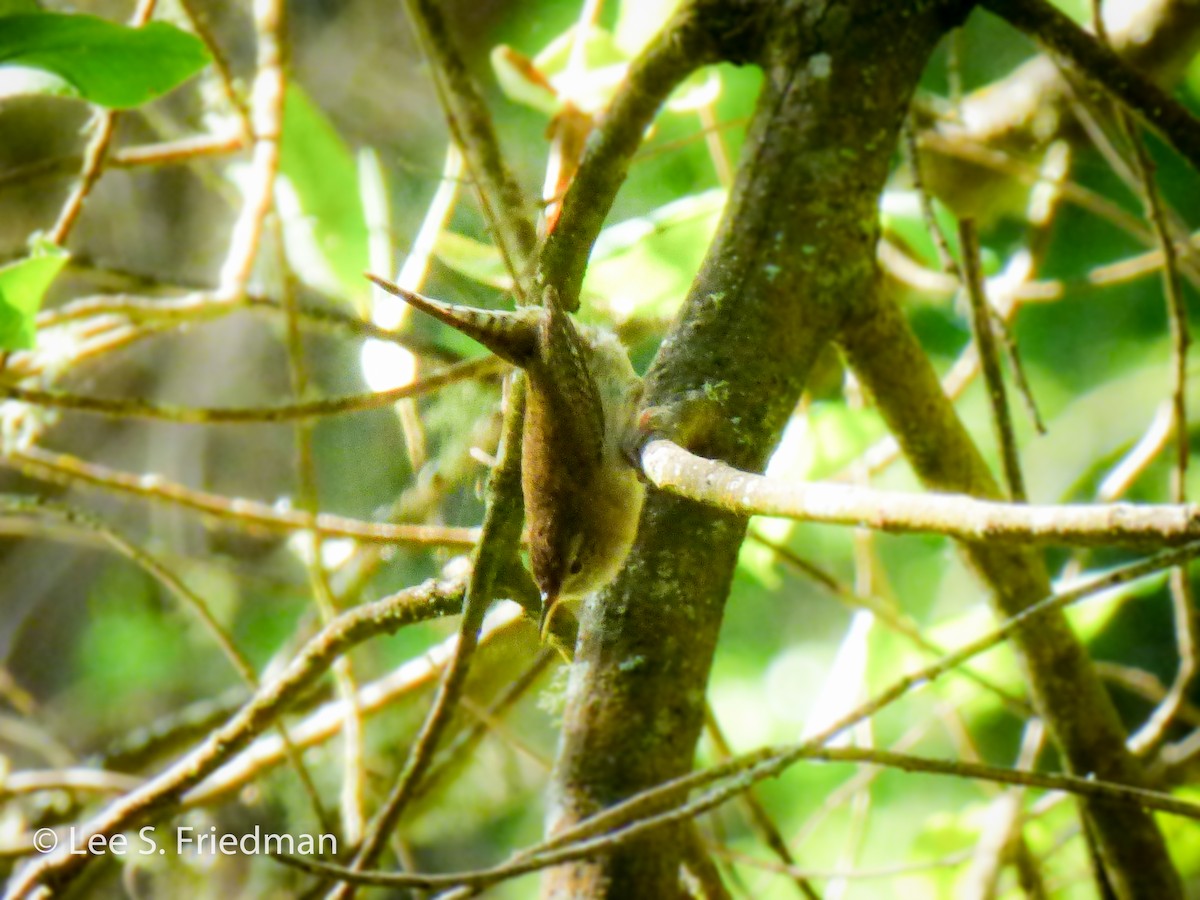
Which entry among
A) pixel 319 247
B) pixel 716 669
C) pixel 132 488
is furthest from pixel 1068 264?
pixel 132 488

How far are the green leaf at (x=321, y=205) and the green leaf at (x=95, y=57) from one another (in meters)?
0.47

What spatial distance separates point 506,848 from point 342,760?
0.47 meters

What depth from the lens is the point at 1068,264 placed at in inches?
87.4

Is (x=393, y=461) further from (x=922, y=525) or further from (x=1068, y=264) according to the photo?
(x=1068, y=264)

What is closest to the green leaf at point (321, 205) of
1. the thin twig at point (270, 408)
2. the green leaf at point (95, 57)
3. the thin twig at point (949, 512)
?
the thin twig at point (270, 408)

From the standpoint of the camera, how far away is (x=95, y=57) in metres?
1.20

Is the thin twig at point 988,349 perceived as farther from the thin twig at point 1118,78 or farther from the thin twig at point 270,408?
the thin twig at point 270,408

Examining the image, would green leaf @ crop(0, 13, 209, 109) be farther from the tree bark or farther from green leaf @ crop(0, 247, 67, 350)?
the tree bark

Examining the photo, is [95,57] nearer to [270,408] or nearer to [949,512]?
[270,408]

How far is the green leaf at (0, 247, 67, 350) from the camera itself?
121 cm

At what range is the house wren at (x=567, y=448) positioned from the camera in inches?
27.7

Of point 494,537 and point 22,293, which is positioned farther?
point 22,293

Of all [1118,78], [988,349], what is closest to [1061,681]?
[988,349]

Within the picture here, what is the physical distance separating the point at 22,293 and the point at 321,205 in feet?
2.44
